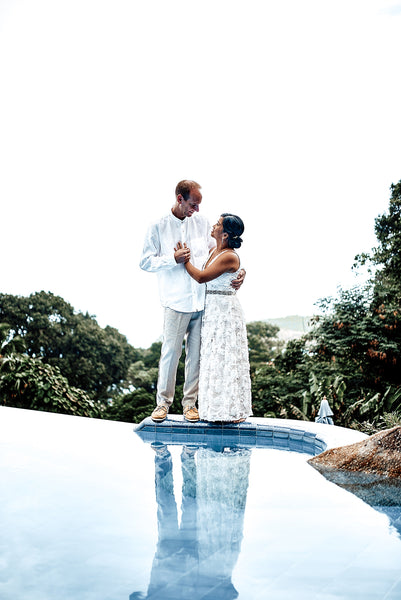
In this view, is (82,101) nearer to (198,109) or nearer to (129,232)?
(198,109)

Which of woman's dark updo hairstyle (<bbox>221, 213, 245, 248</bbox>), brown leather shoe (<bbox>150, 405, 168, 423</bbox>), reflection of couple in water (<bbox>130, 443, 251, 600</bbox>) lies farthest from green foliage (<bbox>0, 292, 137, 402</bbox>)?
reflection of couple in water (<bbox>130, 443, 251, 600</bbox>)

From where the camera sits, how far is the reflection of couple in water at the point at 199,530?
1.83 meters

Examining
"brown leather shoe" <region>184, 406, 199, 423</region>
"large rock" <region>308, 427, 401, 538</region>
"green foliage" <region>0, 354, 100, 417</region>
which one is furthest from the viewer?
"green foliage" <region>0, 354, 100, 417</region>

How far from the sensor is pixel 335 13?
22.4m

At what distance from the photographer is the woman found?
16.3 feet

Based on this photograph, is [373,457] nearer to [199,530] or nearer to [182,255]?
[199,530]

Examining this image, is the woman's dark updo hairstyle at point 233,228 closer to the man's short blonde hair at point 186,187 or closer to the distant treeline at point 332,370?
the man's short blonde hair at point 186,187

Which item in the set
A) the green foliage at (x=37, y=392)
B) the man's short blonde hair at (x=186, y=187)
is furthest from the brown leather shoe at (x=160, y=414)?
the green foliage at (x=37, y=392)

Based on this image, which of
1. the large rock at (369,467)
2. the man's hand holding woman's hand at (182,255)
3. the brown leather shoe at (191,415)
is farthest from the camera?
the brown leather shoe at (191,415)

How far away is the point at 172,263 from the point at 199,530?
2805 mm

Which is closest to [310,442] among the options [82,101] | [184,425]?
[184,425]

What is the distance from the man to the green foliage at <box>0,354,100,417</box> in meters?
5.11

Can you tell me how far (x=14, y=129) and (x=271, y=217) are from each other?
1962cm

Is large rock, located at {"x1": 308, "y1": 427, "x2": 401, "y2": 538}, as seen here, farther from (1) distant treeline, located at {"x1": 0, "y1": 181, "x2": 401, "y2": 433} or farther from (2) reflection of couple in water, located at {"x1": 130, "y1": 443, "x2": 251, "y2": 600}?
(1) distant treeline, located at {"x1": 0, "y1": 181, "x2": 401, "y2": 433}
